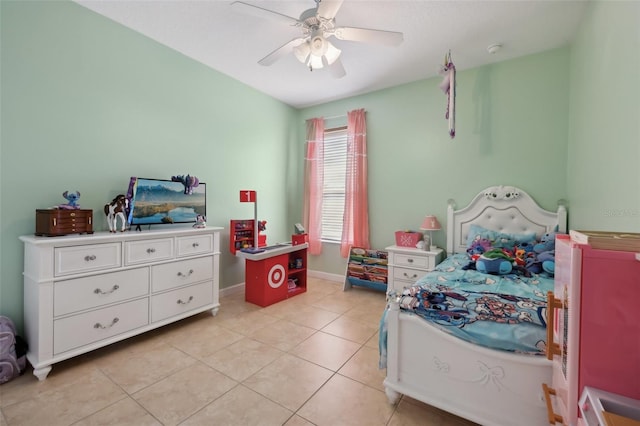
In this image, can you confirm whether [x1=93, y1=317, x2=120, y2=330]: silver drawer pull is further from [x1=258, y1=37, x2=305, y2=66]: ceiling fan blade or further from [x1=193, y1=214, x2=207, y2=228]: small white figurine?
[x1=258, y1=37, x2=305, y2=66]: ceiling fan blade

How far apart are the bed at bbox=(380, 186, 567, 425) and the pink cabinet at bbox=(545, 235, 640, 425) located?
46 centimetres

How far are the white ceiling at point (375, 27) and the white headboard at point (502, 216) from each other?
1491 mm

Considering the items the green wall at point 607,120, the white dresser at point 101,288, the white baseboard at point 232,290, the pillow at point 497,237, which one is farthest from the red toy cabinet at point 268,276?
the green wall at point 607,120

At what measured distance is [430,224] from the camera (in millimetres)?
3215

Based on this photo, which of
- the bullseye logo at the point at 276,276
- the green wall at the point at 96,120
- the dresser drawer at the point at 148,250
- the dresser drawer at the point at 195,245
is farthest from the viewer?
the bullseye logo at the point at 276,276

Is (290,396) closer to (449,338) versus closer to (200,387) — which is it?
(200,387)

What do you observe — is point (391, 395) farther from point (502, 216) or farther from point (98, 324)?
point (502, 216)

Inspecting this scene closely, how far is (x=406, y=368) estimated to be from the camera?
1.57m

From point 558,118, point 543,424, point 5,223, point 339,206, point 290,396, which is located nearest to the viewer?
point 543,424

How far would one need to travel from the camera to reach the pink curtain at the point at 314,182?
13.9ft

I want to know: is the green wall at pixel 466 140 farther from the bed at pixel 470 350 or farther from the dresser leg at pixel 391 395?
the dresser leg at pixel 391 395

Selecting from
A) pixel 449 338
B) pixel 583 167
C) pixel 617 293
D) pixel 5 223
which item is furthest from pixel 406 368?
pixel 5 223

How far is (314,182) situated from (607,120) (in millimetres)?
3207

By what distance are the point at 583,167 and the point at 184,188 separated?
3.65m
